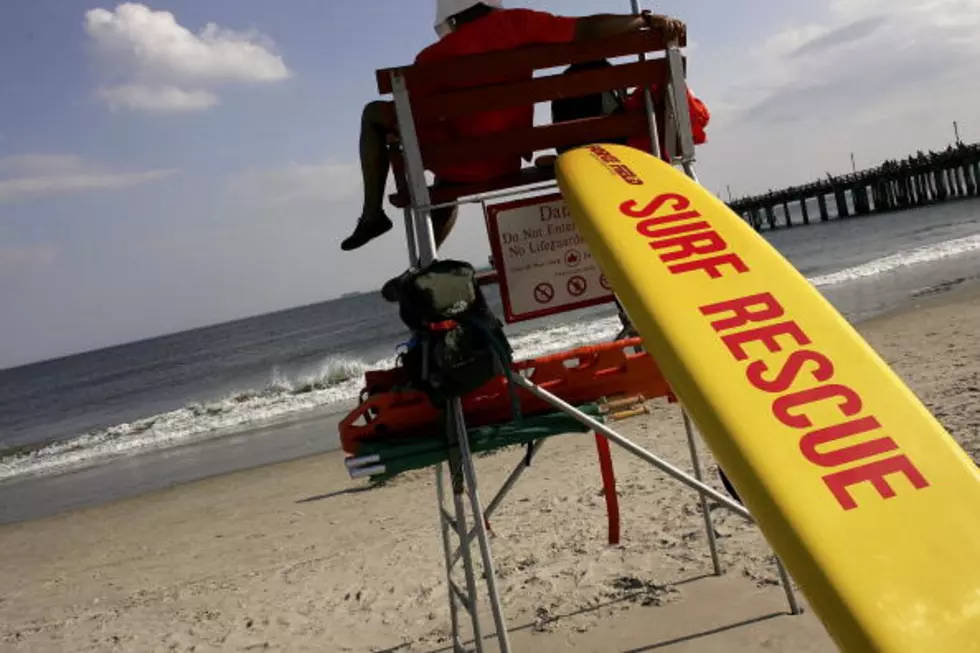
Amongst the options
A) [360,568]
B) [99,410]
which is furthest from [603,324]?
[99,410]

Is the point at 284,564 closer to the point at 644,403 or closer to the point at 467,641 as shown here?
the point at 467,641

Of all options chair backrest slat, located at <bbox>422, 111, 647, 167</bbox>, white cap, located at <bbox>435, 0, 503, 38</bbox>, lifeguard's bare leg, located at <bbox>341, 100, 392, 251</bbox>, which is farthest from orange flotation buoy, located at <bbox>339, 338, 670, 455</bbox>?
white cap, located at <bbox>435, 0, 503, 38</bbox>

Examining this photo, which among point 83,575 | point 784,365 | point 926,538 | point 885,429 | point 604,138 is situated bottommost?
point 83,575

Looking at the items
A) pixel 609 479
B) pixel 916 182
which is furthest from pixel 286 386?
pixel 916 182

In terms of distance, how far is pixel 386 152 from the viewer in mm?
3115

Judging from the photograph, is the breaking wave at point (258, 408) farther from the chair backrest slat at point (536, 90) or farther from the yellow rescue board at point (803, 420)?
the yellow rescue board at point (803, 420)

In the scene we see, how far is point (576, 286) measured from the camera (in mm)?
3438

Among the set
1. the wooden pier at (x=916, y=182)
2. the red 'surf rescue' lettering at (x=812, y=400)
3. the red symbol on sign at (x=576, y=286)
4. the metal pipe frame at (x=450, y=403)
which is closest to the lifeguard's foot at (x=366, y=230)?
the metal pipe frame at (x=450, y=403)

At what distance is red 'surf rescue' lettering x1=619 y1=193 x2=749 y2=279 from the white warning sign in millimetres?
572

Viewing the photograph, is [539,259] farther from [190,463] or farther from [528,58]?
[190,463]

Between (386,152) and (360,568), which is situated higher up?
(386,152)

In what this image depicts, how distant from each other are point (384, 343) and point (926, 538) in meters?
37.3

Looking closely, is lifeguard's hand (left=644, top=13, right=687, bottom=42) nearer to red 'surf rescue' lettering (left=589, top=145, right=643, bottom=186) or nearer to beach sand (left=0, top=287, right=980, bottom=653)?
red 'surf rescue' lettering (left=589, top=145, right=643, bottom=186)

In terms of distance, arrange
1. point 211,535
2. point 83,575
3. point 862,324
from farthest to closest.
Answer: point 862,324, point 211,535, point 83,575
